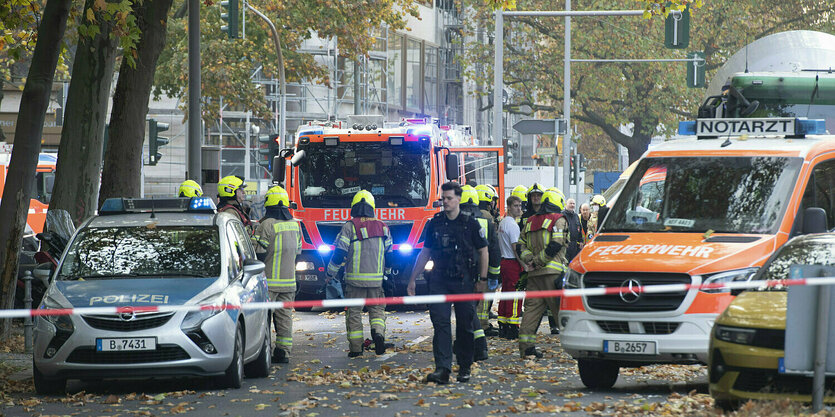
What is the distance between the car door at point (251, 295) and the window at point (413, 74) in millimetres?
50086

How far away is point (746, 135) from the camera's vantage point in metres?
12.7

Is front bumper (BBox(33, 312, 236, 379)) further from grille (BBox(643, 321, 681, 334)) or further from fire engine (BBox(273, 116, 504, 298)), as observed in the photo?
fire engine (BBox(273, 116, 504, 298))

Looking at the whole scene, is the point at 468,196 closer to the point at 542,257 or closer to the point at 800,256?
the point at 542,257

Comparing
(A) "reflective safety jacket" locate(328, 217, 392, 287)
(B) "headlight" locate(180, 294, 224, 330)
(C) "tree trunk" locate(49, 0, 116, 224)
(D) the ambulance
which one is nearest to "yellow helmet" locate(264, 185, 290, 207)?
(A) "reflective safety jacket" locate(328, 217, 392, 287)

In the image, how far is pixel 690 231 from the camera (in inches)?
456

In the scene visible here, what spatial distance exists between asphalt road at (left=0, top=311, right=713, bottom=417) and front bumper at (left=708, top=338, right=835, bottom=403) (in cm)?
81

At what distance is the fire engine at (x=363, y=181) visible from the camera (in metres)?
20.2

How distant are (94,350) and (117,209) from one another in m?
2.30

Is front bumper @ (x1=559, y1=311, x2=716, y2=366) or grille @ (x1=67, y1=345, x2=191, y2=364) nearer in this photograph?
front bumper @ (x1=559, y1=311, x2=716, y2=366)

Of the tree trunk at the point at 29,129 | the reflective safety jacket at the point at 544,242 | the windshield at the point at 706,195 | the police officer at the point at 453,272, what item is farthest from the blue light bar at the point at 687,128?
the tree trunk at the point at 29,129

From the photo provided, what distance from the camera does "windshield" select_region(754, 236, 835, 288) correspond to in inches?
376

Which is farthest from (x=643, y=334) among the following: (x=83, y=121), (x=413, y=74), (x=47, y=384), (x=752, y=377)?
(x=413, y=74)

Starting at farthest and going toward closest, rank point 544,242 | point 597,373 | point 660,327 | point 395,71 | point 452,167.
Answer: point 395,71, point 452,167, point 544,242, point 597,373, point 660,327

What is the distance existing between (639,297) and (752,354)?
212 centimetres
